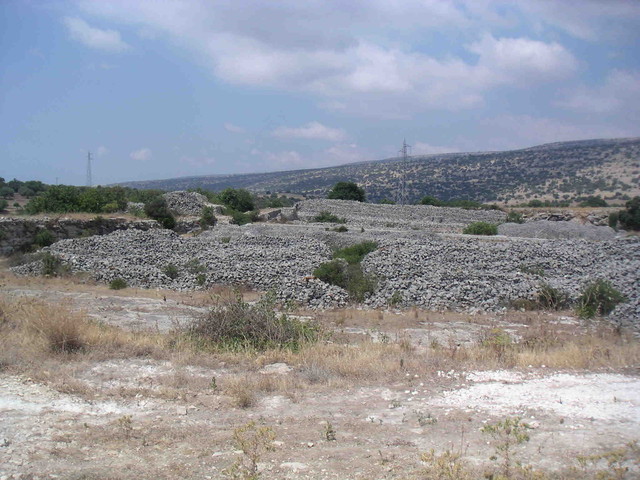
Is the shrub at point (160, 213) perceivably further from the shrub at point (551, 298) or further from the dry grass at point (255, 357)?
the dry grass at point (255, 357)

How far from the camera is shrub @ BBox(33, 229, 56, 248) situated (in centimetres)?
2231

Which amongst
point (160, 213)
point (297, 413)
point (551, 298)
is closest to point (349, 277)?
point (551, 298)

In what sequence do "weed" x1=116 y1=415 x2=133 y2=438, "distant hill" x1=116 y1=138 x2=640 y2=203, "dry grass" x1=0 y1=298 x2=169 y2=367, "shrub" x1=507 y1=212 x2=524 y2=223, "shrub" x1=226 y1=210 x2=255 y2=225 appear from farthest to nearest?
"distant hill" x1=116 y1=138 x2=640 y2=203, "shrub" x1=507 y1=212 x2=524 y2=223, "shrub" x1=226 y1=210 x2=255 y2=225, "dry grass" x1=0 y1=298 x2=169 y2=367, "weed" x1=116 y1=415 x2=133 y2=438

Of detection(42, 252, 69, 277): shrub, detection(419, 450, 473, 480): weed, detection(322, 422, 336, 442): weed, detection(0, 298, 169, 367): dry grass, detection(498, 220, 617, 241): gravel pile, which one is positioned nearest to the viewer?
detection(419, 450, 473, 480): weed

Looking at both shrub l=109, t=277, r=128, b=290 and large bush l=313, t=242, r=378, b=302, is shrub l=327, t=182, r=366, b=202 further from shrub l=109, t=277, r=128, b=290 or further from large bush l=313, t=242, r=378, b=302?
shrub l=109, t=277, r=128, b=290

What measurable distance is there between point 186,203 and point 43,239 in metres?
14.0

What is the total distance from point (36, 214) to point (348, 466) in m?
25.4

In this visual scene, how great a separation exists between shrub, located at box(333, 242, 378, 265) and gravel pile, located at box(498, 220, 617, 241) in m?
11.0

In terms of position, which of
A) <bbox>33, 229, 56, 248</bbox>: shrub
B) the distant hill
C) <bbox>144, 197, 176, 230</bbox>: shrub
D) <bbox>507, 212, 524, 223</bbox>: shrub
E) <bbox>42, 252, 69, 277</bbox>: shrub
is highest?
the distant hill

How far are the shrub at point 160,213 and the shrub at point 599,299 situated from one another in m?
22.7

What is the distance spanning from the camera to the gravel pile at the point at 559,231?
2625 centimetres

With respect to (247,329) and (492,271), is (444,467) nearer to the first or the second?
(247,329)

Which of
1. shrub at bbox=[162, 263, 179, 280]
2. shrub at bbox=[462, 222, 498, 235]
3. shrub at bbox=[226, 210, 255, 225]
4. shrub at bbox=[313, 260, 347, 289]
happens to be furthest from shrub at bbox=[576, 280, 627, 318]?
shrub at bbox=[226, 210, 255, 225]

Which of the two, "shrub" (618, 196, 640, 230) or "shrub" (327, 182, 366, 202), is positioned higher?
"shrub" (327, 182, 366, 202)
